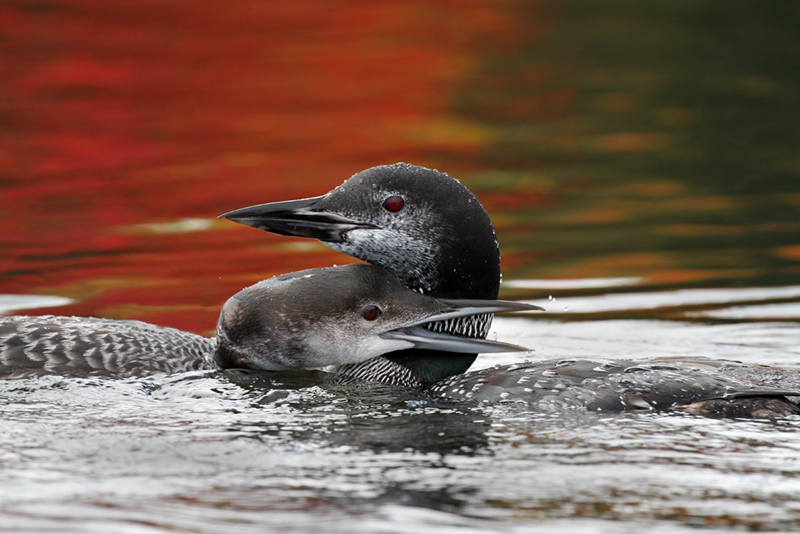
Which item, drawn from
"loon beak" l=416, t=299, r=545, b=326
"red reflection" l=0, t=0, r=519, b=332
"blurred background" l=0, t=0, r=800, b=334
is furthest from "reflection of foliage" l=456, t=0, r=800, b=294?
"loon beak" l=416, t=299, r=545, b=326

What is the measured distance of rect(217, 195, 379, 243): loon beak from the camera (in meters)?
4.59

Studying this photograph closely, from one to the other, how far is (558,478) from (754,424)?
0.90 m

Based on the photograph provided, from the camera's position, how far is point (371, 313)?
4496 millimetres

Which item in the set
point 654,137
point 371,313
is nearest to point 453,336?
point 371,313

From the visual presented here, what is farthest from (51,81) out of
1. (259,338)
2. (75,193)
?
(259,338)

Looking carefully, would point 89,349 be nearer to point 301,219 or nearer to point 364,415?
point 301,219

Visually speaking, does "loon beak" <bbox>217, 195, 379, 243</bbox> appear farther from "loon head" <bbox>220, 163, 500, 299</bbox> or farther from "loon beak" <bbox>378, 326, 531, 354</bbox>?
"loon beak" <bbox>378, 326, 531, 354</bbox>

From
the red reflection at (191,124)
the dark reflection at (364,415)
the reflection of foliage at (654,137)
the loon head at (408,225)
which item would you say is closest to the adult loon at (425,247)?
the loon head at (408,225)

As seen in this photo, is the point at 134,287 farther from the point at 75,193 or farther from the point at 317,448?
the point at 317,448

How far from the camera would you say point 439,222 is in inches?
177

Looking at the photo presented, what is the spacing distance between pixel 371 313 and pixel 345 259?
3405 mm

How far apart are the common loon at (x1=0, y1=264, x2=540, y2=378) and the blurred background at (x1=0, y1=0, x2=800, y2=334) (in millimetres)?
1652

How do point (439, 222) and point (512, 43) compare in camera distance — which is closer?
point (439, 222)

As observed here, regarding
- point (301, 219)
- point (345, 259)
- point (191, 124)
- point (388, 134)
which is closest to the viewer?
point (301, 219)
